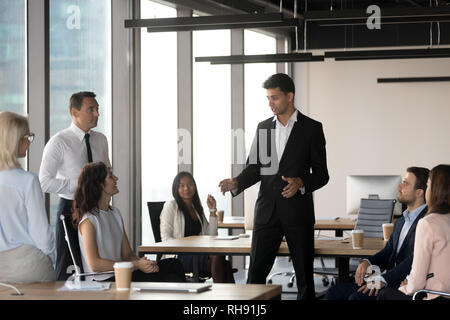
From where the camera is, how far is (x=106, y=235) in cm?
404

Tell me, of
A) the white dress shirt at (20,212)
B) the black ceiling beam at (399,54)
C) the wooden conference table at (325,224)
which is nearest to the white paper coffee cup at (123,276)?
the white dress shirt at (20,212)

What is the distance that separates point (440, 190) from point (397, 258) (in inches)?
29.9

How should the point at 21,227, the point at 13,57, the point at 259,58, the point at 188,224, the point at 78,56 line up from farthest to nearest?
the point at 259,58, the point at 78,56, the point at 188,224, the point at 13,57, the point at 21,227

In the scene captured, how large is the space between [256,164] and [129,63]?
3.66 metres

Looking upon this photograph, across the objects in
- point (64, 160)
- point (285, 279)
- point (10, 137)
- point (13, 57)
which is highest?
point (13, 57)

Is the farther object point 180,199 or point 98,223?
point 180,199

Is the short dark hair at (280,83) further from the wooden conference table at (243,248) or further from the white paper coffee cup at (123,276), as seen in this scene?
the white paper coffee cup at (123,276)

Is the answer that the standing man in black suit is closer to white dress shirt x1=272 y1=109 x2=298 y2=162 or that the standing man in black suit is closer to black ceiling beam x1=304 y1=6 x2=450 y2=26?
white dress shirt x1=272 y1=109 x2=298 y2=162

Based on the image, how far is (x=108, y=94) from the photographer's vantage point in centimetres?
753

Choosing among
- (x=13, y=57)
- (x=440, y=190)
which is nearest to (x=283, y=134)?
(x=440, y=190)

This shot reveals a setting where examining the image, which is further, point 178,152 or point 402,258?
point 178,152

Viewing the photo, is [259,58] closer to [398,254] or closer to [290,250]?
[290,250]
